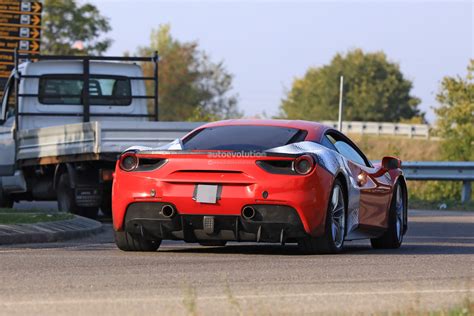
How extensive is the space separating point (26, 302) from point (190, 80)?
76.7 meters

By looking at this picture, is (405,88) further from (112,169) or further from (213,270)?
(213,270)

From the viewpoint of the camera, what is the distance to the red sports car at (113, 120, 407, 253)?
38.3ft

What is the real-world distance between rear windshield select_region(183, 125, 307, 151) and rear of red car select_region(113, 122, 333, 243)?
296 mm

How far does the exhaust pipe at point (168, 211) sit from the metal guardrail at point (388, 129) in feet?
258

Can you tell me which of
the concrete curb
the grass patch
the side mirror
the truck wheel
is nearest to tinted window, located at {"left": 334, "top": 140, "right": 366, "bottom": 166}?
the side mirror

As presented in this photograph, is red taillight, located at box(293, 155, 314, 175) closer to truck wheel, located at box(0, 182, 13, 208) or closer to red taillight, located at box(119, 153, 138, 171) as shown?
red taillight, located at box(119, 153, 138, 171)

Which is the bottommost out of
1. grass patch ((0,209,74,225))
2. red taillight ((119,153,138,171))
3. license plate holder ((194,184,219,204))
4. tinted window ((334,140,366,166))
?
grass patch ((0,209,74,225))

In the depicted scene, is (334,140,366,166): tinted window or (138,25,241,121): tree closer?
(334,140,366,166): tinted window

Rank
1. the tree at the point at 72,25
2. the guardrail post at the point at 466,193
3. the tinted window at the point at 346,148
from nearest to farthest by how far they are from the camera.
→ the tinted window at the point at 346,148, the guardrail post at the point at 466,193, the tree at the point at 72,25

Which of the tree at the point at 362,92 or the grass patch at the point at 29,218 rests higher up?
the tree at the point at 362,92

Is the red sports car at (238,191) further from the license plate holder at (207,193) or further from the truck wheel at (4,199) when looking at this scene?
the truck wheel at (4,199)

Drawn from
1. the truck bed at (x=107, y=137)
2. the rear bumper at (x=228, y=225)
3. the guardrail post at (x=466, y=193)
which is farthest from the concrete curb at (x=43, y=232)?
the guardrail post at (x=466, y=193)

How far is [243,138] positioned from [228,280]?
9.80 ft

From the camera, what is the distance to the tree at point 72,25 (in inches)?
2687
